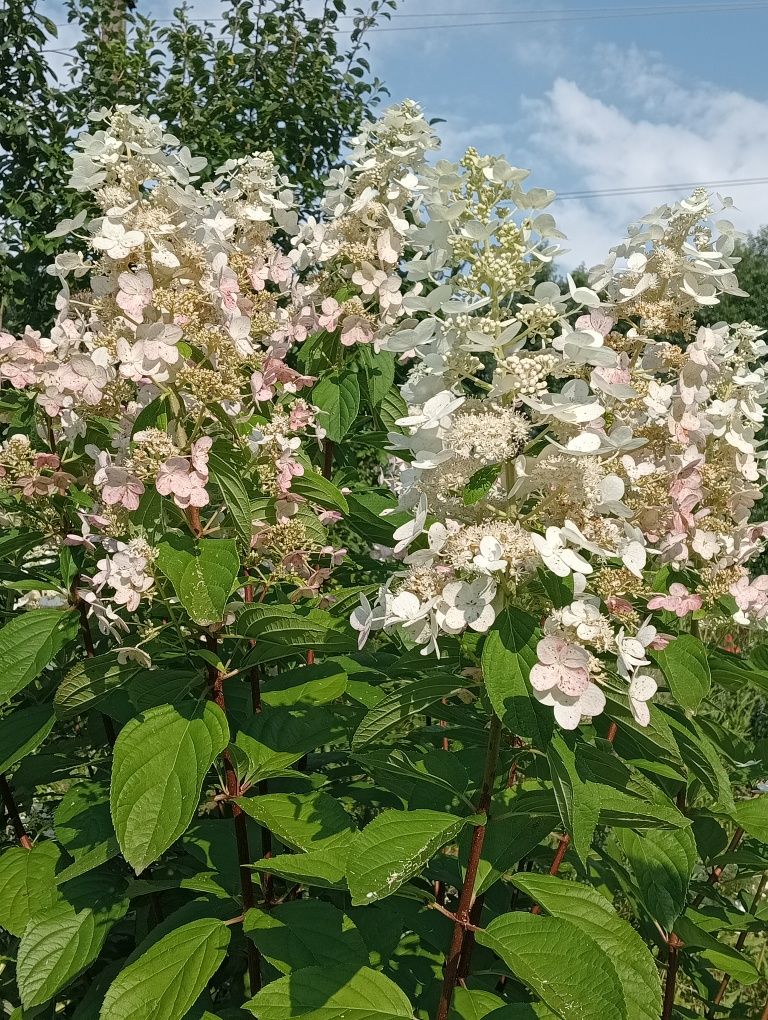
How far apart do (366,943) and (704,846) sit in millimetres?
954

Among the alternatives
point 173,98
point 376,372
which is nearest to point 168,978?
point 376,372

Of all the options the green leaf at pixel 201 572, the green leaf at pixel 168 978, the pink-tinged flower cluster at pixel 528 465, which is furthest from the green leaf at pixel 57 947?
the pink-tinged flower cluster at pixel 528 465

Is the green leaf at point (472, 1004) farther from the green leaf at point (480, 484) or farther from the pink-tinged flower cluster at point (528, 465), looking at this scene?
the green leaf at point (480, 484)

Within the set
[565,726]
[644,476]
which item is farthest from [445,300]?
[565,726]

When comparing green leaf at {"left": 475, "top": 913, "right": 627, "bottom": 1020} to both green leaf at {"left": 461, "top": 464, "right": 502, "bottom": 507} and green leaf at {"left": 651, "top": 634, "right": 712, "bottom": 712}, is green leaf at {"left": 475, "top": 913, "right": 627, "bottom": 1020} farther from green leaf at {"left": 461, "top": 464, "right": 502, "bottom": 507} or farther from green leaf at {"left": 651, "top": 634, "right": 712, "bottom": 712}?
green leaf at {"left": 461, "top": 464, "right": 502, "bottom": 507}

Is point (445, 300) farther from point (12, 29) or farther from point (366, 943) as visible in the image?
point (12, 29)

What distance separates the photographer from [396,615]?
5.03 ft

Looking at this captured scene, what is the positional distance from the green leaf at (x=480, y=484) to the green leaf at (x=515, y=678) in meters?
0.22

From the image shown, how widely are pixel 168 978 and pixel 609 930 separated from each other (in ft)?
2.92

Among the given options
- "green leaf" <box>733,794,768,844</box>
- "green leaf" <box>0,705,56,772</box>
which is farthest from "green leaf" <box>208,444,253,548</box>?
"green leaf" <box>733,794,768,844</box>

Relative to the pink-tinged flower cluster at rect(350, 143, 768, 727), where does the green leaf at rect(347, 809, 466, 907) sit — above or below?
below

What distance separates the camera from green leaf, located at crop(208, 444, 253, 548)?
1959 millimetres

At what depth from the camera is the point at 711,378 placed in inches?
85.0

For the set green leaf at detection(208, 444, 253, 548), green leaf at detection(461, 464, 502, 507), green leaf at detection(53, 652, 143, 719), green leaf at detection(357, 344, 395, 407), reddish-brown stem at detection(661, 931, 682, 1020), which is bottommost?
reddish-brown stem at detection(661, 931, 682, 1020)
